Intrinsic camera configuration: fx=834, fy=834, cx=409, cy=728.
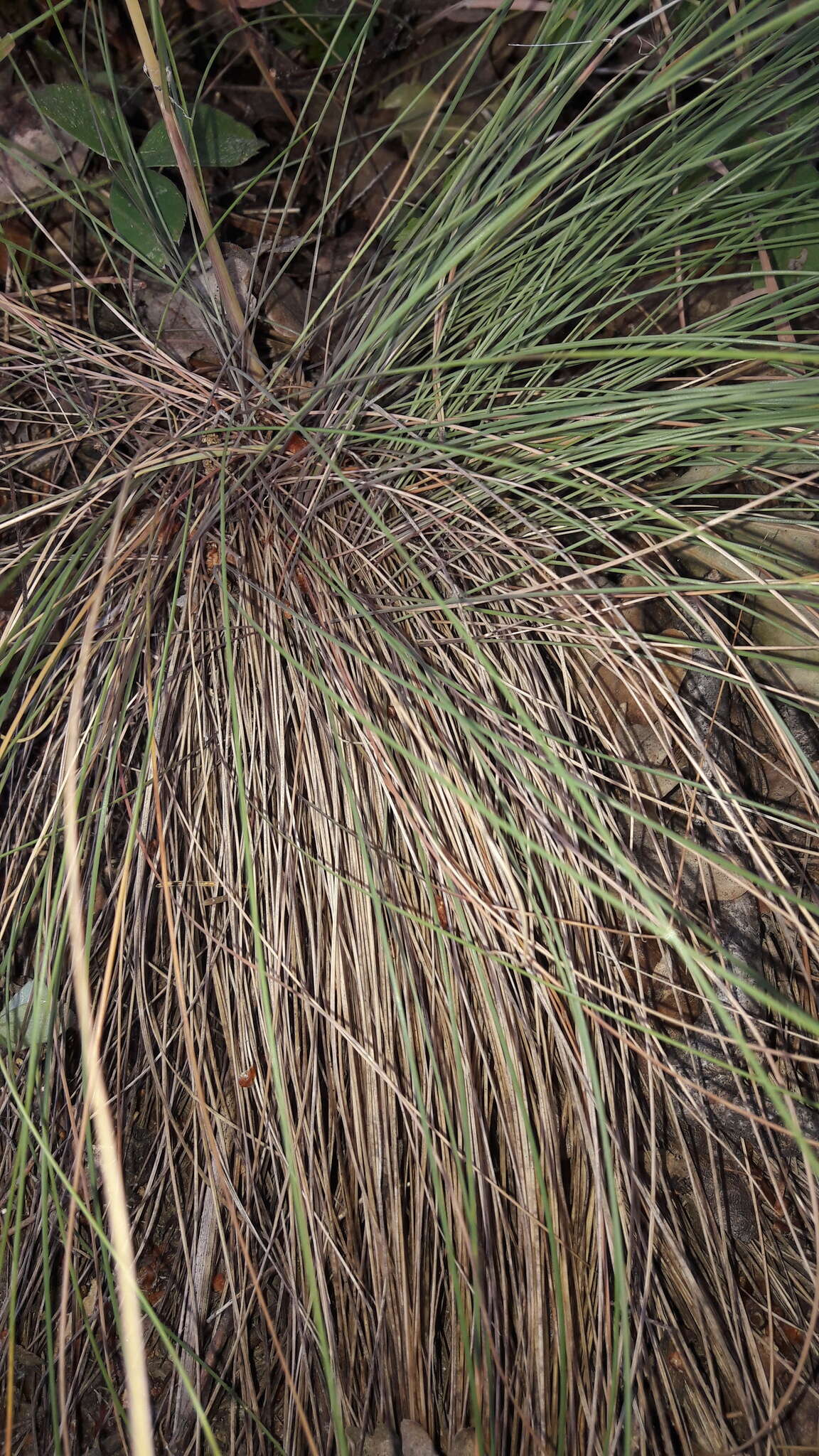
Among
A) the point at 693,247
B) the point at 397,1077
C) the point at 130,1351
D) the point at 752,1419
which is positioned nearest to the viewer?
the point at 130,1351

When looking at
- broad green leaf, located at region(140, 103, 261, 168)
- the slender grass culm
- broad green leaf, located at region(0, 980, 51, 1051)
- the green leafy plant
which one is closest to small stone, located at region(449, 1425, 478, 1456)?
the slender grass culm

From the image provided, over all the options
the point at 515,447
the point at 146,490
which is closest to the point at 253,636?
the point at 146,490

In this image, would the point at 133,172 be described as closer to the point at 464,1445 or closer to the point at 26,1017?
the point at 26,1017

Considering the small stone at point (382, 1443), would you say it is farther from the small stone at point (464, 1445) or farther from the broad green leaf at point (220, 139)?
the broad green leaf at point (220, 139)

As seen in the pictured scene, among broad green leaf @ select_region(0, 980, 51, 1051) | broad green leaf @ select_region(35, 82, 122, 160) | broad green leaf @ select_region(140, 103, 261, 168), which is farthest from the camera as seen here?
broad green leaf @ select_region(140, 103, 261, 168)

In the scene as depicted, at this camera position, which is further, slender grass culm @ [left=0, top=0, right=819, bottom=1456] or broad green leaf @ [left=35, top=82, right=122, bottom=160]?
broad green leaf @ [left=35, top=82, right=122, bottom=160]

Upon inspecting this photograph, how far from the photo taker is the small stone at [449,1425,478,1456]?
74 cm

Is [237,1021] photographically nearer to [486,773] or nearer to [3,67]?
[486,773]

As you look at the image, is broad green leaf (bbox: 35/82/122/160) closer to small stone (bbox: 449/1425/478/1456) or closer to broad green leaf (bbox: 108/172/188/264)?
broad green leaf (bbox: 108/172/188/264)

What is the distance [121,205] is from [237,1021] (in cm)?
86

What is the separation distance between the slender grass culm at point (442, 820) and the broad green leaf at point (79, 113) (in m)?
0.04

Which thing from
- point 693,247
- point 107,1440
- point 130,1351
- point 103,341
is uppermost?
point 693,247

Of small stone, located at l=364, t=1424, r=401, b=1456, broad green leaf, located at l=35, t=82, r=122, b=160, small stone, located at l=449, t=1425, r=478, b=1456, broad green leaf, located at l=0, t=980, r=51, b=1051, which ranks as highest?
broad green leaf, located at l=35, t=82, r=122, b=160

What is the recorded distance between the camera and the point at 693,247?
1074mm
